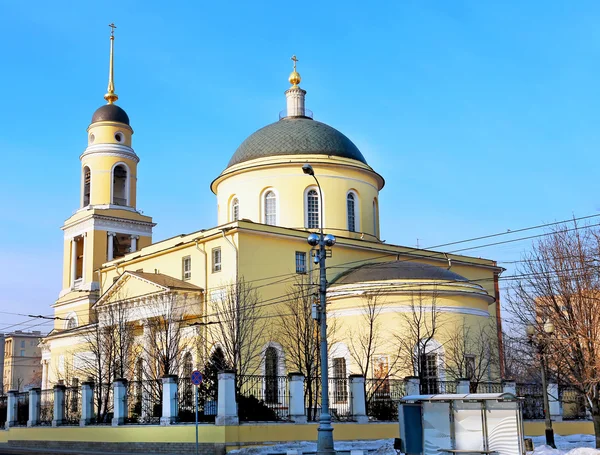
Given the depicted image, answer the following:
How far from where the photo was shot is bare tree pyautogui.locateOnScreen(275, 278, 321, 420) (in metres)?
35.5

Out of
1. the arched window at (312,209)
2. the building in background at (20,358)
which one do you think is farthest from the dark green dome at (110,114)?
the building in background at (20,358)

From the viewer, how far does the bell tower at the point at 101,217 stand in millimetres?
49938

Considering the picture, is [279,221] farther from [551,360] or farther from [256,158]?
[551,360]

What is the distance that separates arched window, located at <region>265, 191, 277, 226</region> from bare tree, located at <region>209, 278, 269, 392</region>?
6.50 m

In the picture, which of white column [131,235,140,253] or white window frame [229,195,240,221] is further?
white column [131,235,140,253]

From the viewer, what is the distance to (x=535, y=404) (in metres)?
33.1

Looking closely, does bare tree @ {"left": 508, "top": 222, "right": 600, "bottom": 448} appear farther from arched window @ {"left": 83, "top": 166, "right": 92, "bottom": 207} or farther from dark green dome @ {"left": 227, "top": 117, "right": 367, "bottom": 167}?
arched window @ {"left": 83, "top": 166, "right": 92, "bottom": 207}

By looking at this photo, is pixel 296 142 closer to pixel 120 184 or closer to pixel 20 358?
pixel 120 184

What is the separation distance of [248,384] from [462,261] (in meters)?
18.6

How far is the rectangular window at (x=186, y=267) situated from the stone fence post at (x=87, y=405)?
979 centimetres

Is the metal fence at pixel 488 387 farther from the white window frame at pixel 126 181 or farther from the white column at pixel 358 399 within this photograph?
the white window frame at pixel 126 181

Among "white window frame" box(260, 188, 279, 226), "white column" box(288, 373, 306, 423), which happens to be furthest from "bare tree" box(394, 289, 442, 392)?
"white window frame" box(260, 188, 279, 226)

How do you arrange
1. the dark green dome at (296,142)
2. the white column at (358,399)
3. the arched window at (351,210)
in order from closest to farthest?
1. the white column at (358,399)
2. the dark green dome at (296,142)
3. the arched window at (351,210)

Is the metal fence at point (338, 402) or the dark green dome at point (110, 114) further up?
the dark green dome at point (110, 114)
